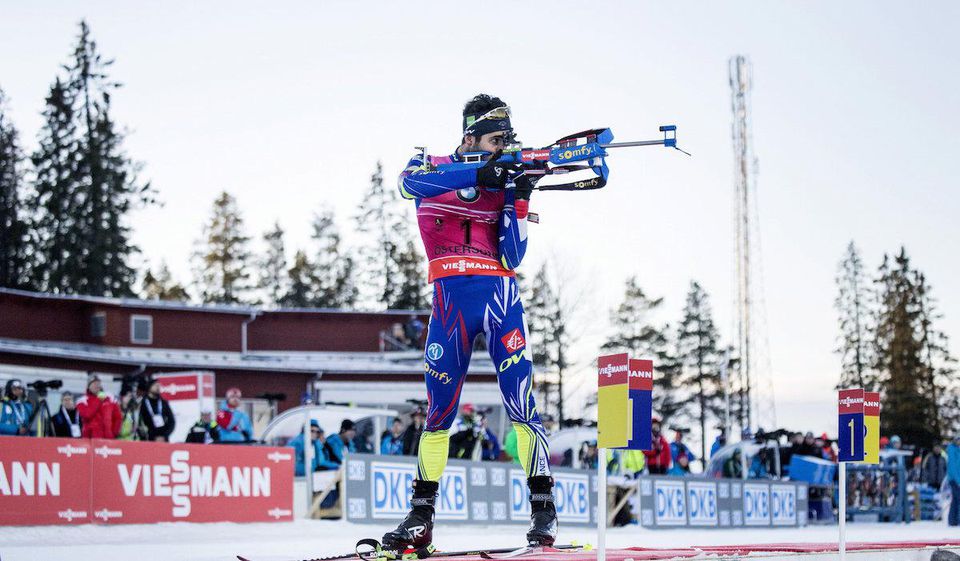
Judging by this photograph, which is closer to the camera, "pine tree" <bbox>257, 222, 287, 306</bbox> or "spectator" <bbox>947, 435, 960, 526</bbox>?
"spectator" <bbox>947, 435, 960, 526</bbox>

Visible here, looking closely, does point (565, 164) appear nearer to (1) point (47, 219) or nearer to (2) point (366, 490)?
(2) point (366, 490)

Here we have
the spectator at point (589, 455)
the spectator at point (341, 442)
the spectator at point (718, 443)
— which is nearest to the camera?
the spectator at point (341, 442)

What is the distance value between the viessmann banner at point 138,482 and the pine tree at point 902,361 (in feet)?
194

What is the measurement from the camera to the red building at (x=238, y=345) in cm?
3766

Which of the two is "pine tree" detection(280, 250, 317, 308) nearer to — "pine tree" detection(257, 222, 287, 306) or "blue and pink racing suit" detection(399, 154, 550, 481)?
"pine tree" detection(257, 222, 287, 306)

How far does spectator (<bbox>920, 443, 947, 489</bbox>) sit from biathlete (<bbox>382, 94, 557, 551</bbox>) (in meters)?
23.5

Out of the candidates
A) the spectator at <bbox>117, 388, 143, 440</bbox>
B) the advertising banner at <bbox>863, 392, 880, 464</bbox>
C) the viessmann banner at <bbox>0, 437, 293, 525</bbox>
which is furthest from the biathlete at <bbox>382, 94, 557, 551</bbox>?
the spectator at <bbox>117, 388, 143, 440</bbox>

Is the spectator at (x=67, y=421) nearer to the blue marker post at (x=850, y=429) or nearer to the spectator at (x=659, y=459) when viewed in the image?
the blue marker post at (x=850, y=429)

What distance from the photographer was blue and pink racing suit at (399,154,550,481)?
7.04 metres

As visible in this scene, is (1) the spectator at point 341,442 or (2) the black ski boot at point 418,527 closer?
(2) the black ski boot at point 418,527

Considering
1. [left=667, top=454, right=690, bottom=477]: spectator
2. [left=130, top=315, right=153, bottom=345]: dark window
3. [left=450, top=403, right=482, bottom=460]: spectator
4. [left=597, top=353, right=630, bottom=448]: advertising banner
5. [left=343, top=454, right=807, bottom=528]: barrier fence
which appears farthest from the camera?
[left=130, top=315, right=153, bottom=345]: dark window

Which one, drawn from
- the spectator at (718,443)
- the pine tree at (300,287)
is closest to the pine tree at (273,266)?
the pine tree at (300,287)

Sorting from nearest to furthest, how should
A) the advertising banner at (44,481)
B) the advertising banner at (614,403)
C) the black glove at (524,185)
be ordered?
the advertising banner at (614,403) < the black glove at (524,185) < the advertising banner at (44,481)

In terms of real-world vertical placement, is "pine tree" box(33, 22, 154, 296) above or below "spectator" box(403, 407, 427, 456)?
above
